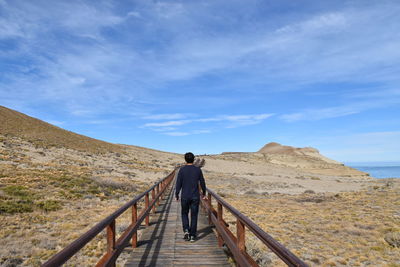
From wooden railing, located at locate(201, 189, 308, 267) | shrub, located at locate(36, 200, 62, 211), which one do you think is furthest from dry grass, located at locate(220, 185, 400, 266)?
shrub, located at locate(36, 200, 62, 211)

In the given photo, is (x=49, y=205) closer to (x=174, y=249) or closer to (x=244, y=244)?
(x=174, y=249)

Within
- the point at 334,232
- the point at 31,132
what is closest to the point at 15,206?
the point at 334,232

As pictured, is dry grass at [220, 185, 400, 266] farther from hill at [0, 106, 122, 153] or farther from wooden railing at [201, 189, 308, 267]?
hill at [0, 106, 122, 153]

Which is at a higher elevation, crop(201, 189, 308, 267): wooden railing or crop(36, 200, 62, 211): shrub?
crop(201, 189, 308, 267): wooden railing

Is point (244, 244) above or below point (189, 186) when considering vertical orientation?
below

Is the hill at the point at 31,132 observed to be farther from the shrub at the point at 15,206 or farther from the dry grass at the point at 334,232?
the dry grass at the point at 334,232

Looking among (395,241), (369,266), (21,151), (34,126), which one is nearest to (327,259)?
(369,266)

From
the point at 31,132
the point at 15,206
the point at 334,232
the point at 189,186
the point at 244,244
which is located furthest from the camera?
the point at 31,132

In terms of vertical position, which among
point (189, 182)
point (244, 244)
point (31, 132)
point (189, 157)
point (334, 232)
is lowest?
point (334, 232)

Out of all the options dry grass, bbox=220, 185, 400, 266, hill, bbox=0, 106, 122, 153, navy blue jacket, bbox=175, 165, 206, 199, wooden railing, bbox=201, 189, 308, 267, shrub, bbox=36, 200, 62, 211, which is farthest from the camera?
hill, bbox=0, 106, 122, 153

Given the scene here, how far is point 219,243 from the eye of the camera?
22.1ft

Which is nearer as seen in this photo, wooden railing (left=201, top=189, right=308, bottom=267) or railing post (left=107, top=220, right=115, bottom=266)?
wooden railing (left=201, top=189, right=308, bottom=267)

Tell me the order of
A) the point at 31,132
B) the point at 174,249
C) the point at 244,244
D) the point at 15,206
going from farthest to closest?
1. the point at 31,132
2. the point at 15,206
3. the point at 174,249
4. the point at 244,244

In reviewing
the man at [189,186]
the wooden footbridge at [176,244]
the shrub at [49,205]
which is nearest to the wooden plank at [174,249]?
the wooden footbridge at [176,244]
